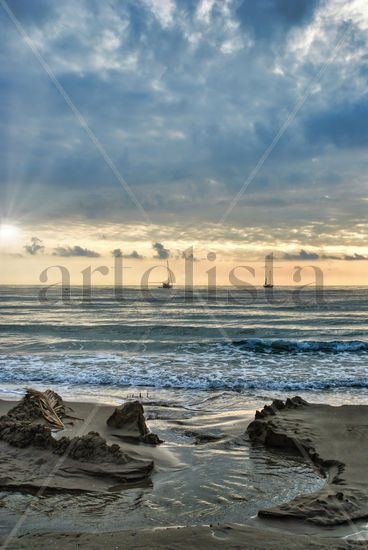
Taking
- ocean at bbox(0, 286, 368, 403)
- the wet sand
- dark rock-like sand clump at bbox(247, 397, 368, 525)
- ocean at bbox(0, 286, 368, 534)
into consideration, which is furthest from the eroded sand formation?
ocean at bbox(0, 286, 368, 403)

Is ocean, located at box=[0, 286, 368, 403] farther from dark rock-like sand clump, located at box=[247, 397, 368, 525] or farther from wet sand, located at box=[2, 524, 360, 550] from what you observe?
wet sand, located at box=[2, 524, 360, 550]

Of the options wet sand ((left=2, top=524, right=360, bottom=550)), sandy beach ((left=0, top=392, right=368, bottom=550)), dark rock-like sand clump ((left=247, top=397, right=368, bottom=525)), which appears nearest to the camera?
wet sand ((left=2, top=524, right=360, bottom=550))

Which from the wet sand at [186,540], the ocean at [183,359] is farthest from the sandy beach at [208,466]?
the ocean at [183,359]

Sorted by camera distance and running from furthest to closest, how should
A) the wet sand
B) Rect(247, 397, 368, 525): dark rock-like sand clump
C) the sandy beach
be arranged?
Rect(247, 397, 368, 525): dark rock-like sand clump, the sandy beach, the wet sand

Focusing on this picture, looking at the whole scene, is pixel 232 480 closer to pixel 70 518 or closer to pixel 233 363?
pixel 70 518

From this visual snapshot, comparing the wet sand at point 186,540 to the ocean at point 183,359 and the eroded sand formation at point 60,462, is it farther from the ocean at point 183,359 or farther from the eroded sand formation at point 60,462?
the ocean at point 183,359

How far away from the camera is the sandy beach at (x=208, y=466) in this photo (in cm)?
372

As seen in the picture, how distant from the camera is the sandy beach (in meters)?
3.72

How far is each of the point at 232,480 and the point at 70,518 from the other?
1914 mm

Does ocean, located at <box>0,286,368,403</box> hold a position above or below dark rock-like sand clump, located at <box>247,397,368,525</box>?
below

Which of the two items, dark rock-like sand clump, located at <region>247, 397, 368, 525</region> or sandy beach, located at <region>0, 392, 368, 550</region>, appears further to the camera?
dark rock-like sand clump, located at <region>247, 397, 368, 525</region>

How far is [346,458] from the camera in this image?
19.4 ft

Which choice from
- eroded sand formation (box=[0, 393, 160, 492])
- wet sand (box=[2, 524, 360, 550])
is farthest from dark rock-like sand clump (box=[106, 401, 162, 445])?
wet sand (box=[2, 524, 360, 550])

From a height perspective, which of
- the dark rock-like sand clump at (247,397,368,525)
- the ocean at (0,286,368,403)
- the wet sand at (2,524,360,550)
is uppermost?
the wet sand at (2,524,360,550)
